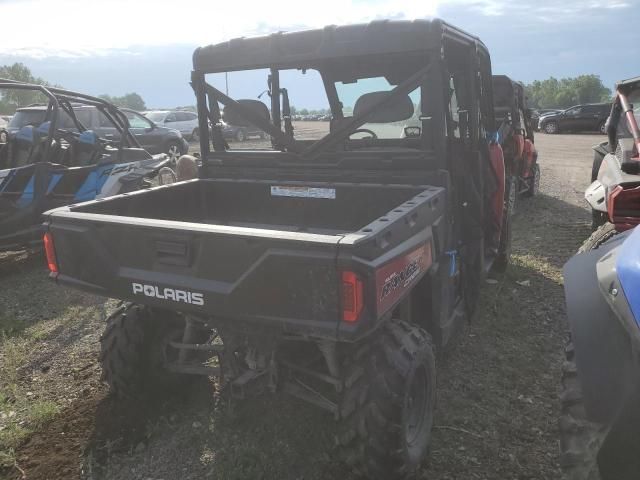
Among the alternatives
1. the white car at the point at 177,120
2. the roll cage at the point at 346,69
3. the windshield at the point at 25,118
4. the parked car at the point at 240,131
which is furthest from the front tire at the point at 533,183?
the white car at the point at 177,120

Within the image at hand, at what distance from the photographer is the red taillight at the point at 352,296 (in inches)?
78.5

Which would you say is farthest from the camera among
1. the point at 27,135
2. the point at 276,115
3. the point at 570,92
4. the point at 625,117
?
the point at 570,92

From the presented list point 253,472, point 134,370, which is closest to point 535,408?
point 253,472

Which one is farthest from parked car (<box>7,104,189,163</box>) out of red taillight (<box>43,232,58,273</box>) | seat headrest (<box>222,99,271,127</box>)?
red taillight (<box>43,232,58,273</box>)

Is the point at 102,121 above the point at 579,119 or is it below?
above

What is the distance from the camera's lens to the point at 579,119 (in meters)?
25.1

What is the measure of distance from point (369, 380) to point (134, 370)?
1.56 m

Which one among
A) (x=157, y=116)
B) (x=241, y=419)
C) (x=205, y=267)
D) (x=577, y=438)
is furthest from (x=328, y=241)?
(x=157, y=116)

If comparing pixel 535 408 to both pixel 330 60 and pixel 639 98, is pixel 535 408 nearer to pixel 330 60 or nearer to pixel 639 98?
pixel 330 60

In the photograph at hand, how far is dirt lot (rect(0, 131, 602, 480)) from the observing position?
2746mm

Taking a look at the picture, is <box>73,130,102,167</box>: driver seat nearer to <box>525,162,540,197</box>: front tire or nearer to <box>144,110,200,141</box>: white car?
<box>525,162,540,197</box>: front tire

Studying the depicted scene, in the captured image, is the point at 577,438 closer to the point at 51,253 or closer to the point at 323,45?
the point at 323,45

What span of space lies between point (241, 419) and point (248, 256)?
4.53 feet

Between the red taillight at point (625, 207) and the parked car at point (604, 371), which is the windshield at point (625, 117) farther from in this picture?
the parked car at point (604, 371)
